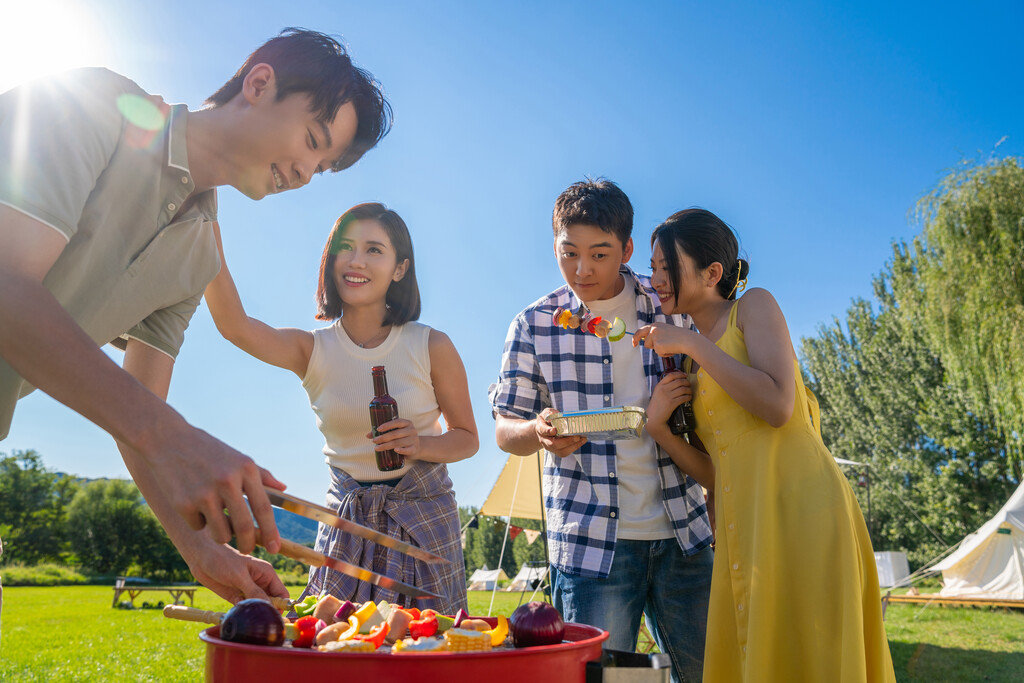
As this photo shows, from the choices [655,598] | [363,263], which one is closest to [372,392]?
[363,263]

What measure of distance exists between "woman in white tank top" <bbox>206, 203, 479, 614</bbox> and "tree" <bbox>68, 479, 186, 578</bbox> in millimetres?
45209

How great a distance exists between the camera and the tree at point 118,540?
41.6 metres

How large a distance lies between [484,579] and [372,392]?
121ft

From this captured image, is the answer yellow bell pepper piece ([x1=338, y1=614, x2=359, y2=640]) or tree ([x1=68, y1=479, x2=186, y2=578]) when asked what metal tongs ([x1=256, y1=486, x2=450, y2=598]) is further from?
tree ([x1=68, y1=479, x2=186, y2=578])

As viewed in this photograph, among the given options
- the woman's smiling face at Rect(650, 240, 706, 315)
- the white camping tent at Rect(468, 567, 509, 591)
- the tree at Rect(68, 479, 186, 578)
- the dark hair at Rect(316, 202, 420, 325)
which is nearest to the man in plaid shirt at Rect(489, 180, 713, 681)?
the woman's smiling face at Rect(650, 240, 706, 315)

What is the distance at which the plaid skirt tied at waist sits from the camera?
215cm

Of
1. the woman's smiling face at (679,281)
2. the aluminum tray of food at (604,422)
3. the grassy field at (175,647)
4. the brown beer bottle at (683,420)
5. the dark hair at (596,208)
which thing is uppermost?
the dark hair at (596,208)

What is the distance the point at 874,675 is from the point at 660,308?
4.58 ft

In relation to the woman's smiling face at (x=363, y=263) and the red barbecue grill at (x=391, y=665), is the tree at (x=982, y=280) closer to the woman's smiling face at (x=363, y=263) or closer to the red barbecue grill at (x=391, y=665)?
the woman's smiling face at (x=363, y=263)

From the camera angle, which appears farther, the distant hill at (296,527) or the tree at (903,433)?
the tree at (903,433)

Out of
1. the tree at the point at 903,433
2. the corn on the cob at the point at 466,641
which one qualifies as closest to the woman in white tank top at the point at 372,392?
the corn on the cob at the point at 466,641

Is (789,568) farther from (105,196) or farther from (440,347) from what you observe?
(105,196)

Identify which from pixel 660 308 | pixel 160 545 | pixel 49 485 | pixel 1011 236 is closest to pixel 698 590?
pixel 660 308

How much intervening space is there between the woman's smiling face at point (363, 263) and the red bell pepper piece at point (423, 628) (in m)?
1.61
